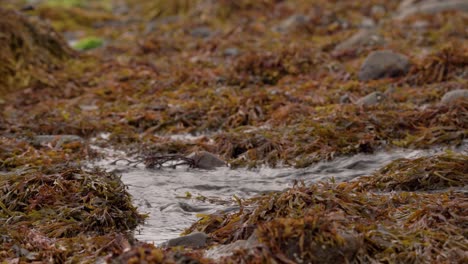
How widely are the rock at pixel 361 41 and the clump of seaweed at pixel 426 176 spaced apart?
5.53 m

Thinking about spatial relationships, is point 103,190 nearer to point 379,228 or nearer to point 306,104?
point 379,228

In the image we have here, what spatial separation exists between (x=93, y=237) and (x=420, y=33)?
8525 millimetres

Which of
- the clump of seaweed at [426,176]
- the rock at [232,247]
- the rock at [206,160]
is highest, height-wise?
the rock at [232,247]

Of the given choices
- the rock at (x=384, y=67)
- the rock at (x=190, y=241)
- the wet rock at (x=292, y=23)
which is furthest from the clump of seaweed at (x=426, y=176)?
the wet rock at (x=292, y=23)

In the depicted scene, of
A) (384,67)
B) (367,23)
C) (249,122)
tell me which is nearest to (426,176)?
(249,122)

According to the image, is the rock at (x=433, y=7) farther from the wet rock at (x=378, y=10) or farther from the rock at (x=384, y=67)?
the rock at (x=384, y=67)

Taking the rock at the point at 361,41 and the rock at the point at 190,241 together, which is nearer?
the rock at the point at 190,241

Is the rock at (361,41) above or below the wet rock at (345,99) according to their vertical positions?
below

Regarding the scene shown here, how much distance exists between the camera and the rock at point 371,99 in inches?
301

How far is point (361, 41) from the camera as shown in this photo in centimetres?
1102

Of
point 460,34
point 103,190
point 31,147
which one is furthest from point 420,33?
point 103,190

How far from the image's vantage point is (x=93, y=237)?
4.22 m

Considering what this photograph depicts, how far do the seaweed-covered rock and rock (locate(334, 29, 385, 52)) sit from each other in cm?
413

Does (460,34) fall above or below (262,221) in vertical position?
below
